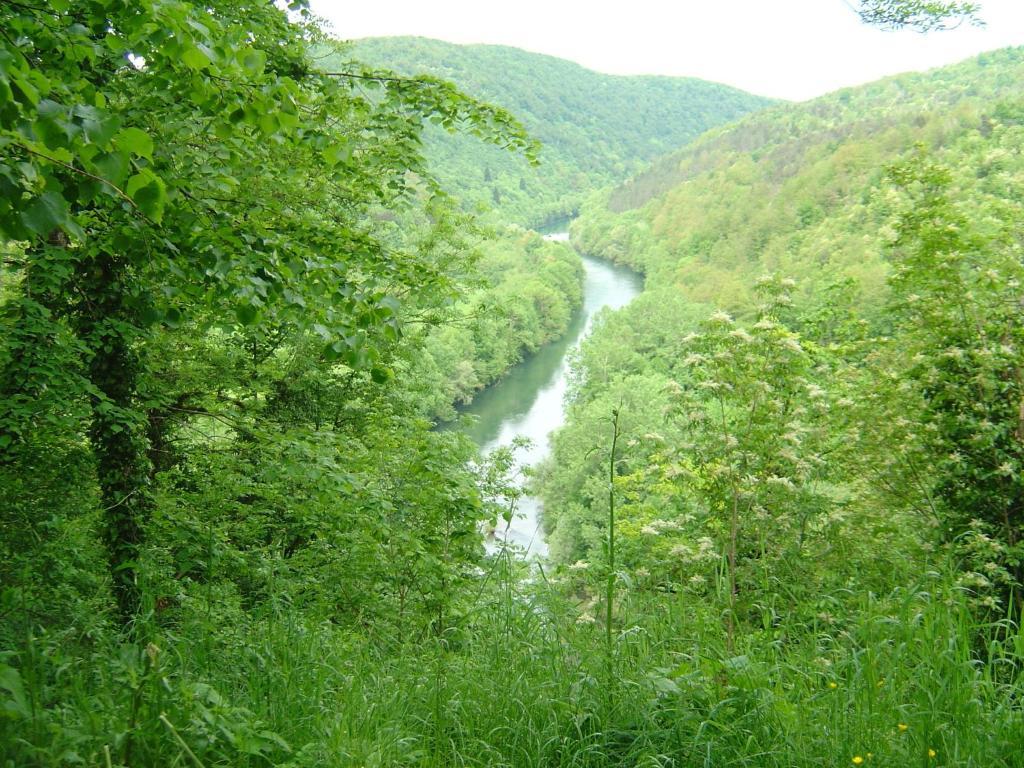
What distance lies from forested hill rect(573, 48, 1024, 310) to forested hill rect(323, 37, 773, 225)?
1230 centimetres

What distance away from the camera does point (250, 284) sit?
2.72m

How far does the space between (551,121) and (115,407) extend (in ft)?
542

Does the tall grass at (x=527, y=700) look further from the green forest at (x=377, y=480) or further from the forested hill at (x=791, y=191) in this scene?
the forested hill at (x=791, y=191)

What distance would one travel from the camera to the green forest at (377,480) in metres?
2.09

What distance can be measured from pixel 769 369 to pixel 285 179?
4.09 meters

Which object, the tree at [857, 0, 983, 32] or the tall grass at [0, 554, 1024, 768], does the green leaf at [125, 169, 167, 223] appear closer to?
the tall grass at [0, 554, 1024, 768]

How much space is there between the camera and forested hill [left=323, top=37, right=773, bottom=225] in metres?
110

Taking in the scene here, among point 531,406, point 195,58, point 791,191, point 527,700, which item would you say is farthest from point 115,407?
point 791,191

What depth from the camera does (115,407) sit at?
408cm

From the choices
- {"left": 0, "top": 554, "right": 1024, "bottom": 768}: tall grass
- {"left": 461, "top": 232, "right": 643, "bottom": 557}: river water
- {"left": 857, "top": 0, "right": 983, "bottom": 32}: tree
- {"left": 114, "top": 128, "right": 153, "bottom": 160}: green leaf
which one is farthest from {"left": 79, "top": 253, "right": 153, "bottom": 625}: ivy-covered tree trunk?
{"left": 461, "top": 232, "right": 643, "bottom": 557}: river water

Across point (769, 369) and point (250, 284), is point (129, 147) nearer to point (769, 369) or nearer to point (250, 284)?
point (250, 284)

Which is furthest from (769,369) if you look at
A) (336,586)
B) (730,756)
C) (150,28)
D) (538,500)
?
(538,500)

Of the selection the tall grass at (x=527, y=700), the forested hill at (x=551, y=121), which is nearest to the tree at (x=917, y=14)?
the tall grass at (x=527, y=700)

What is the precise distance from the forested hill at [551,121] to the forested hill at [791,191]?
40.3 ft
